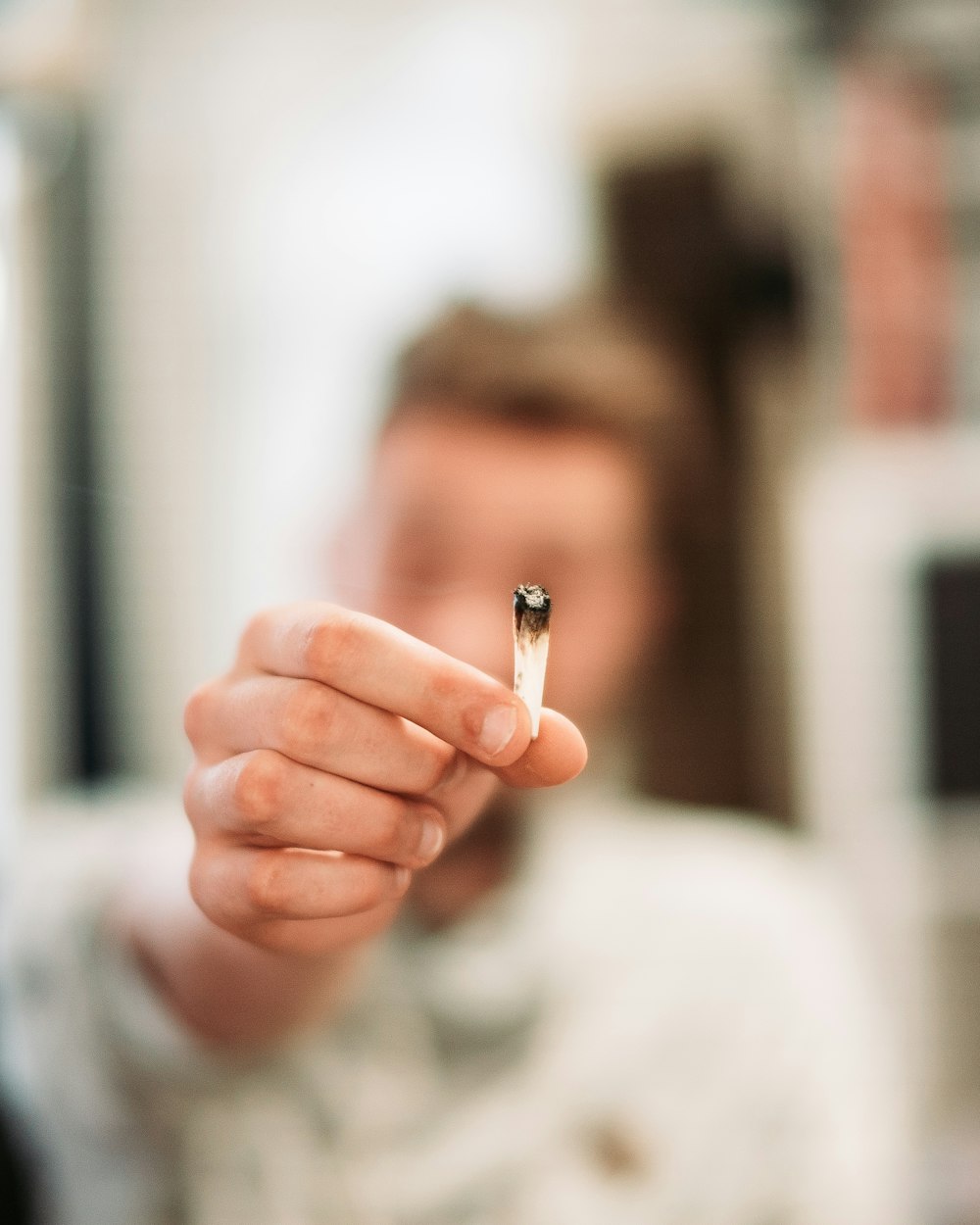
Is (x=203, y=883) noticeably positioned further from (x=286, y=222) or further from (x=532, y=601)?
(x=286, y=222)

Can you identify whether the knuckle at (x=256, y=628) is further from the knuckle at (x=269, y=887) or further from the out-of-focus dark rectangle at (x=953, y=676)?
the out-of-focus dark rectangle at (x=953, y=676)

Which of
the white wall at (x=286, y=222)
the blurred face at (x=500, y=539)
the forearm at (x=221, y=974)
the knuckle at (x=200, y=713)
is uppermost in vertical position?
the white wall at (x=286, y=222)

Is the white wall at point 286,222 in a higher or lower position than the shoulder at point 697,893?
higher

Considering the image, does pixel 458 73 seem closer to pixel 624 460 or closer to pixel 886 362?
pixel 886 362

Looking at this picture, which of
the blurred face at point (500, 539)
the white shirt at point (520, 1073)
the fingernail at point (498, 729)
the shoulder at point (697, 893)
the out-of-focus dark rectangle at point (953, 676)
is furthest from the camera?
the out-of-focus dark rectangle at point (953, 676)

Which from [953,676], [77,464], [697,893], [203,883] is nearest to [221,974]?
[203,883]

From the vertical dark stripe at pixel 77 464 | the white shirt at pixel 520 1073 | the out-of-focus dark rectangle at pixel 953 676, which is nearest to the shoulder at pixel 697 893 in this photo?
the white shirt at pixel 520 1073

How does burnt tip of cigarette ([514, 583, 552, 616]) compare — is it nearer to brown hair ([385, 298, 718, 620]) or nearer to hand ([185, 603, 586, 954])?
hand ([185, 603, 586, 954])

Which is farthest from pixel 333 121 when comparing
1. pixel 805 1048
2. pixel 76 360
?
pixel 805 1048
